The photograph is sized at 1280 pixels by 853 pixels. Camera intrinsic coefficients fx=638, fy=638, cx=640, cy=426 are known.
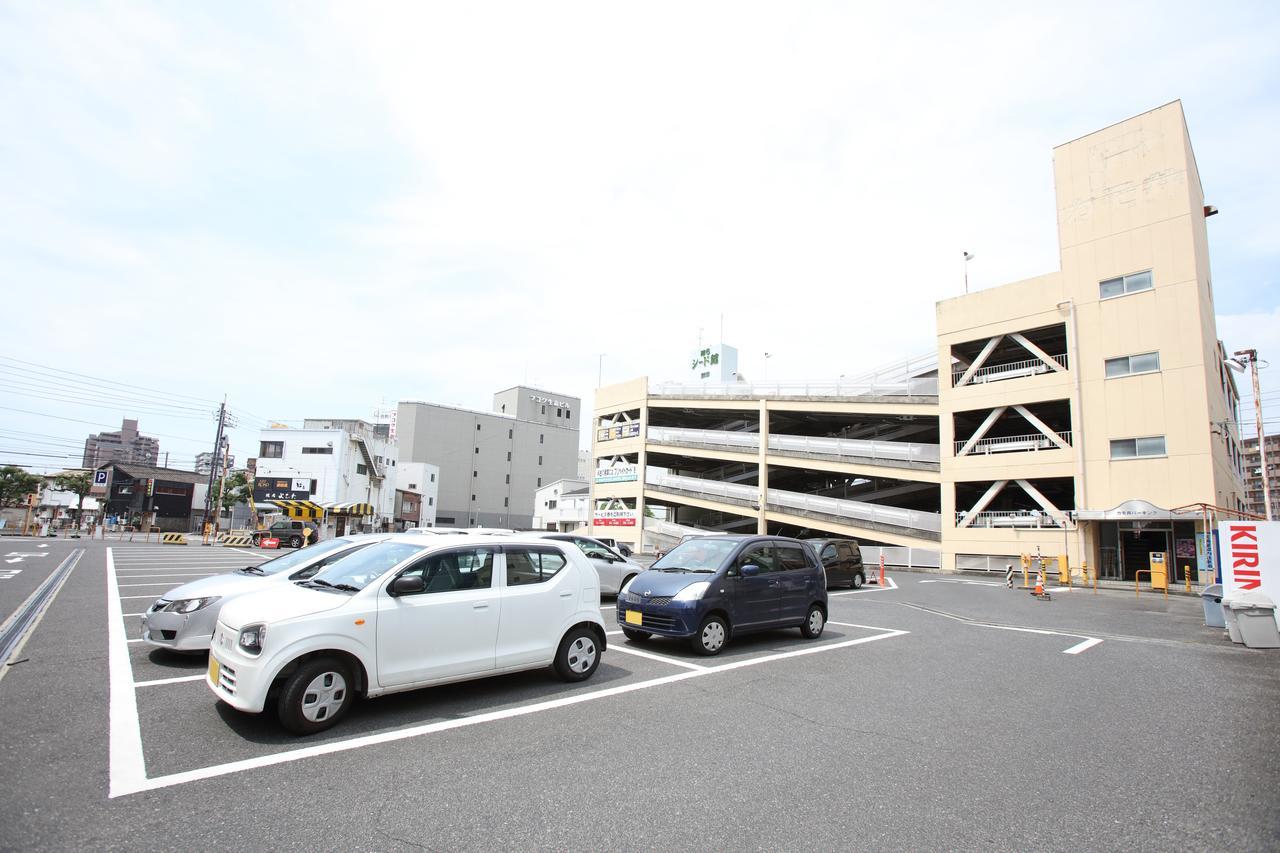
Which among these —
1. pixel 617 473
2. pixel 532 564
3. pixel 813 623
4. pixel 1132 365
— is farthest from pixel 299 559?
pixel 617 473

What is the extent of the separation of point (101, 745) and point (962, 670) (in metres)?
8.78

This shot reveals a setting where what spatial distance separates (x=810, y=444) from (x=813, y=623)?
24661mm

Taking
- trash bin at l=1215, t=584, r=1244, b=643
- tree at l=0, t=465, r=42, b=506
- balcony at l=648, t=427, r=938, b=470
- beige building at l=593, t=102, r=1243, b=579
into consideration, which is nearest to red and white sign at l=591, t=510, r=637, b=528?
balcony at l=648, t=427, r=938, b=470

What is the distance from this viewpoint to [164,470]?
68.2m

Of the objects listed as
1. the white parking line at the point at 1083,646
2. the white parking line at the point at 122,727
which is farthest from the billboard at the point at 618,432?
the white parking line at the point at 122,727

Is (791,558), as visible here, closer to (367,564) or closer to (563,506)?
(367,564)

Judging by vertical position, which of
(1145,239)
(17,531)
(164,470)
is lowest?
(17,531)

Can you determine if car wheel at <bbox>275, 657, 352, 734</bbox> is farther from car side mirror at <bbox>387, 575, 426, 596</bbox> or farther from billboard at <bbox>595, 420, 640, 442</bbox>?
billboard at <bbox>595, 420, 640, 442</bbox>

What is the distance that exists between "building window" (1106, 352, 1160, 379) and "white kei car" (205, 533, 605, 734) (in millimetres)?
27104

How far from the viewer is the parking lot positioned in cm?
365

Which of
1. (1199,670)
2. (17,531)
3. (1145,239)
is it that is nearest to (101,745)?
(1199,670)

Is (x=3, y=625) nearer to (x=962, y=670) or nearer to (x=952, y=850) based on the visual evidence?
(x=952, y=850)

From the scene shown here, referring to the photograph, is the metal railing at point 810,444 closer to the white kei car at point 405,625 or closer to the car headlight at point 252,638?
the white kei car at point 405,625

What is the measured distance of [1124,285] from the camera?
84.8 feet
